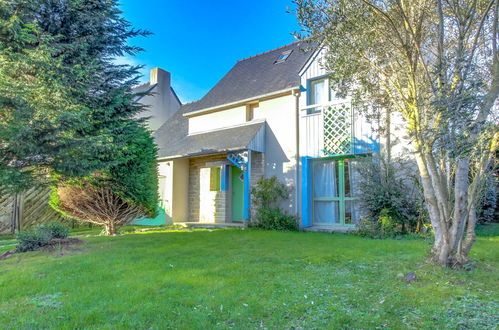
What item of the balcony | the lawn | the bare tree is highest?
the balcony

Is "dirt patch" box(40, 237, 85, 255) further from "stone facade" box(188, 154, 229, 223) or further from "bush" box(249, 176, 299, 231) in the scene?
"stone facade" box(188, 154, 229, 223)

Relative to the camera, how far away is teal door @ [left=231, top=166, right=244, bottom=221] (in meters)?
13.9

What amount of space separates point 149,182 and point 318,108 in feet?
21.5

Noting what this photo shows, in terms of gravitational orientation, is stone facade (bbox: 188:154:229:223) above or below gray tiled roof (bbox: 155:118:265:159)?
below

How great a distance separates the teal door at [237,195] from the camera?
45.6 ft

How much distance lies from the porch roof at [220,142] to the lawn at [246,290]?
5.99 metres

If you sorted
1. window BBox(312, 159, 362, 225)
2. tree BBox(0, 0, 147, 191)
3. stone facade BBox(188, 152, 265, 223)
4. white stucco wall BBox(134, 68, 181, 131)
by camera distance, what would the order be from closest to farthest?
1. tree BBox(0, 0, 147, 191)
2. window BBox(312, 159, 362, 225)
3. stone facade BBox(188, 152, 265, 223)
4. white stucco wall BBox(134, 68, 181, 131)

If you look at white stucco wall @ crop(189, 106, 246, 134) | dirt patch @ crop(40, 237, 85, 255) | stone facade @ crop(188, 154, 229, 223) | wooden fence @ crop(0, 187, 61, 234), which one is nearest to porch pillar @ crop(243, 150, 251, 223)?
stone facade @ crop(188, 154, 229, 223)

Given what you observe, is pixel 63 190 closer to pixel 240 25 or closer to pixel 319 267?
pixel 319 267

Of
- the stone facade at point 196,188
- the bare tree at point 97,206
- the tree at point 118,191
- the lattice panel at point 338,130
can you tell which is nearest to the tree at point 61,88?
the tree at point 118,191

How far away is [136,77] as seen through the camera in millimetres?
9289

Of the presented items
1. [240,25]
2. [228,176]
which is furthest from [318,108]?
[240,25]

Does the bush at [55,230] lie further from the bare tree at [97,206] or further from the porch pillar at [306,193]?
the porch pillar at [306,193]

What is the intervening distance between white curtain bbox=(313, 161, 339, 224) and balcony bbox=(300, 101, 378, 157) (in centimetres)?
60
